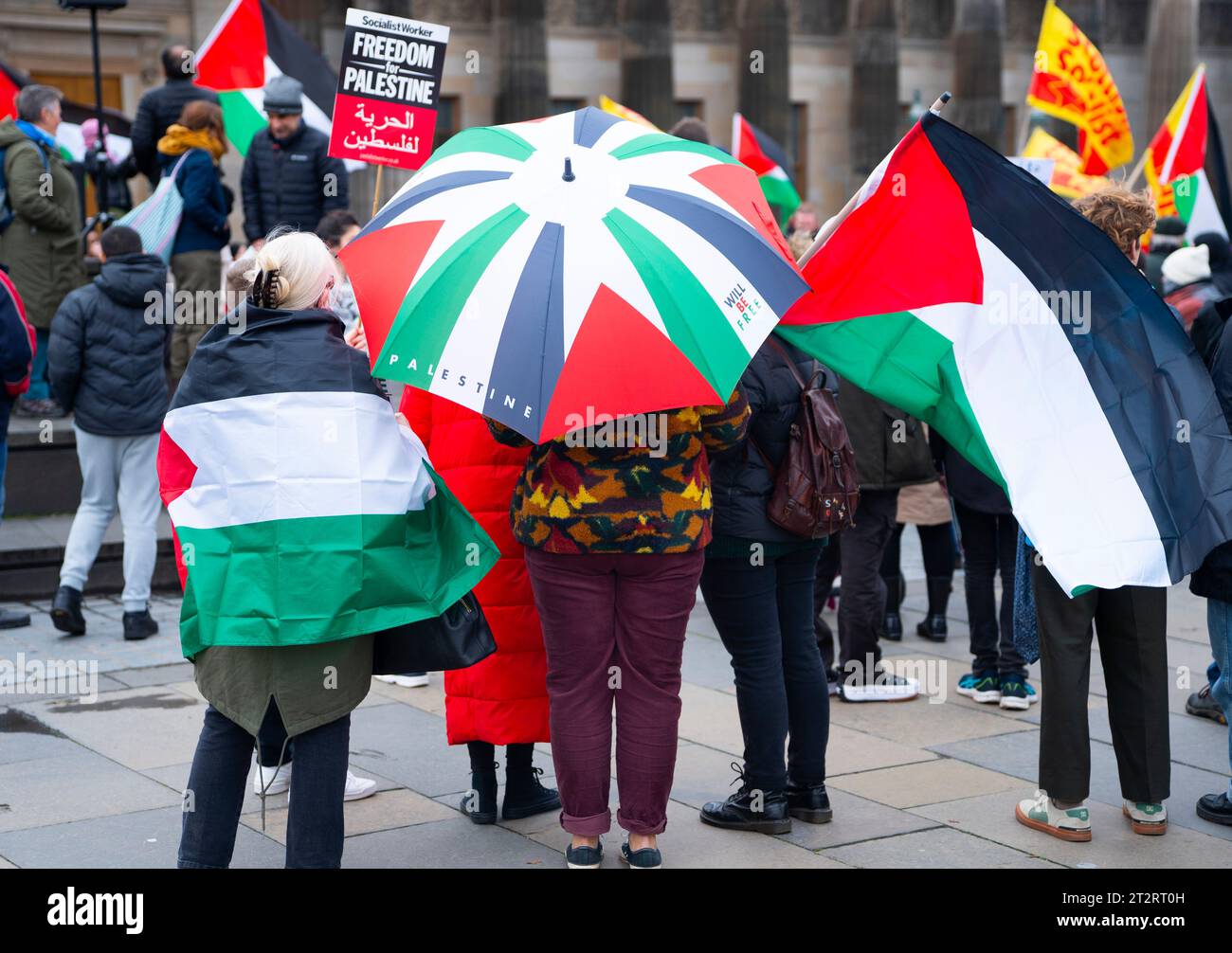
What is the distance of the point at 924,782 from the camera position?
5.82 m

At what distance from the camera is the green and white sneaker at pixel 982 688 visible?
701 cm

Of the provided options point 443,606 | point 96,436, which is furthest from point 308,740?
point 96,436

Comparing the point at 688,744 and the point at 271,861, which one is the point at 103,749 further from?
the point at 688,744

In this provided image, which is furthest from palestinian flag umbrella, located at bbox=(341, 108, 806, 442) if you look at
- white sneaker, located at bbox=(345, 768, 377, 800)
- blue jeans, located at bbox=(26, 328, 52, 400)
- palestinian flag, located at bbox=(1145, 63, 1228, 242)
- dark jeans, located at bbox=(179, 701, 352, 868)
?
palestinian flag, located at bbox=(1145, 63, 1228, 242)

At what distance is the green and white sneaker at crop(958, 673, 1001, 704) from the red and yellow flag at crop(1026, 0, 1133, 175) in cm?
662

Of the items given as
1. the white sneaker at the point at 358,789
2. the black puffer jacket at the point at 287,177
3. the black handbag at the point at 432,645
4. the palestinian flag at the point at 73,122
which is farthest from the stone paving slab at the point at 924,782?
the palestinian flag at the point at 73,122

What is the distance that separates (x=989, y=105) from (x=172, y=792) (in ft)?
84.1

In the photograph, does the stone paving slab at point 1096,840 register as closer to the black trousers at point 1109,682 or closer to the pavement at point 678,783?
the pavement at point 678,783

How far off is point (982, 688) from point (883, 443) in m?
1.20

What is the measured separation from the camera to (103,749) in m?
6.24

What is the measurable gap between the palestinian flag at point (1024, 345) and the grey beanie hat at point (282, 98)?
664 centimetres

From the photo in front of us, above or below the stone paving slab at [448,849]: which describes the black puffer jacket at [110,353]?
above

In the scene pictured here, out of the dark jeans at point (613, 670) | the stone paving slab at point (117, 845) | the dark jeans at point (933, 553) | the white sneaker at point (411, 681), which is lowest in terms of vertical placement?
the white sneaker at point (411, 681)

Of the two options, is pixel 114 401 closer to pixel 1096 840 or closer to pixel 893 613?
pixel 893 613
